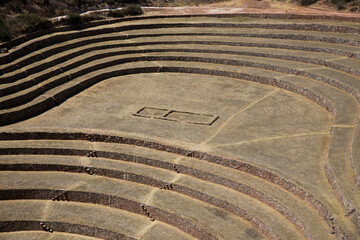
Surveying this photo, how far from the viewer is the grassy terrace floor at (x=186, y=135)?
12.6 meters

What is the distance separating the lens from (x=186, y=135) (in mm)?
16516

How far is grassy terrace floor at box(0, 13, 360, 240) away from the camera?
12.6 metres

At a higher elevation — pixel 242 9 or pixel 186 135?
pixel 242 9

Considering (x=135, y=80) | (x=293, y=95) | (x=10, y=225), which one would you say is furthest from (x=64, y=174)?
(x=293, y=95)

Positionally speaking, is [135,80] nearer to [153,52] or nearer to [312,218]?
[153,52]

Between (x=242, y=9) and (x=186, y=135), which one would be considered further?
(x=242, y=9)

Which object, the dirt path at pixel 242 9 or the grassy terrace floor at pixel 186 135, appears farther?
the dirt path at pixel 242 9

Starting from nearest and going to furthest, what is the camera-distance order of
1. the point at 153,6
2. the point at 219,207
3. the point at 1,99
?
the point at 219,207, the point at 1,99, the point at 153,6

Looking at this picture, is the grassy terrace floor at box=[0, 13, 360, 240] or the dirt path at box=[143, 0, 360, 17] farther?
the dirt path at box=[143, 0, 360, 17]

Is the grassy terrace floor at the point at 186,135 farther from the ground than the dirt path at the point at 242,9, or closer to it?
closer to it

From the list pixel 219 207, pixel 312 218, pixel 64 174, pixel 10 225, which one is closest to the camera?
pixel 312 218

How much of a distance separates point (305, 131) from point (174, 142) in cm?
467

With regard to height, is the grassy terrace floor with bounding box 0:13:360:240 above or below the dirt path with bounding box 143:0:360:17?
below

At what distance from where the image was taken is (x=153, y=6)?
34.3 m
